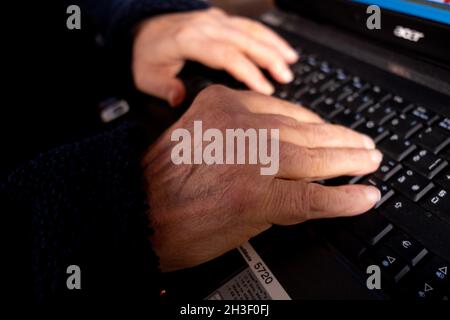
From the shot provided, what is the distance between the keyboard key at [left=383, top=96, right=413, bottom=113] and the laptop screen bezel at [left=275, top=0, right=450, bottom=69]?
0.27ft

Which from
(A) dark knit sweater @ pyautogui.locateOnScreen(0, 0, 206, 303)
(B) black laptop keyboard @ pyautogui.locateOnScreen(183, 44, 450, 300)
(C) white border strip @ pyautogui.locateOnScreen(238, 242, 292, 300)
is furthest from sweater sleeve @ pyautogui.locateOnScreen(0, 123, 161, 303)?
(B) black laptop keyboard @ pyautogui.locateOnScreen(183, 44, 450, 300)

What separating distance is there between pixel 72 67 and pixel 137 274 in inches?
21.2

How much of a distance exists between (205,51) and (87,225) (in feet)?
1.38

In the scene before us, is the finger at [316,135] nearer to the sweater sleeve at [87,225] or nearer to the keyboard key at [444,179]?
the keyboard key at [444,179]

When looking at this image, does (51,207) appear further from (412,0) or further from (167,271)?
(412,0)

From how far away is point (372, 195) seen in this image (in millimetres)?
433

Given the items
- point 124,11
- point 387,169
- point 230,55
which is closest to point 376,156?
point 387,169

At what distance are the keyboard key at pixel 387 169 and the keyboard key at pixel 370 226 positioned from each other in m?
0.05

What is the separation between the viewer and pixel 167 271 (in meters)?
0.48

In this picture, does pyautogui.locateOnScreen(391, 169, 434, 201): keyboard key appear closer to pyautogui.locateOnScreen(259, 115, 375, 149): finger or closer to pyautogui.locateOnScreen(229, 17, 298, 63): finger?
pyautogui.locateOnScreen(259, 115, 375, 149): finger

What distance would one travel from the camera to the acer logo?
55 centimetres

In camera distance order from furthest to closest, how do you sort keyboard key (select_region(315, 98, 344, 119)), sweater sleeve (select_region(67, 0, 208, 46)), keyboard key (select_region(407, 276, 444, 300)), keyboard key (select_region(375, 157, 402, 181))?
sweater sleeve (select_region(67, 0, 208, 46))
keyboard key (select_region(315, 98, 344, 119))
keyboard key (select_region(375, 157, 402, 181))
keyboard key (select_region(407, 276, 444, 300))

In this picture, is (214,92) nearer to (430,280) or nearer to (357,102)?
(357,102)

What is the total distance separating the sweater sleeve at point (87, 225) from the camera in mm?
413
